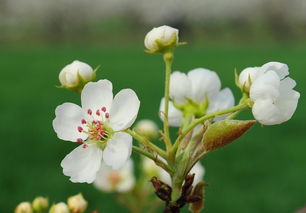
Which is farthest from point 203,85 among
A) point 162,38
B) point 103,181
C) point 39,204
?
point 103,181

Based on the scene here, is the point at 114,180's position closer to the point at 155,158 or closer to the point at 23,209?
the point at 23,209

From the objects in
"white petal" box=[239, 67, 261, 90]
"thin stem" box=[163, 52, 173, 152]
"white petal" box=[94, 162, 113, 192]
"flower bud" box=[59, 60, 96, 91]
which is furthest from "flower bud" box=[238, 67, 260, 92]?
"white petal" box=[94, 162, 113, 192]

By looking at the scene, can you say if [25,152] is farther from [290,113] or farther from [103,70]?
[103,70]

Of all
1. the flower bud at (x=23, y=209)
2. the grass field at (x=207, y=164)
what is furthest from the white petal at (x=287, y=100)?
the grass field at (x=207, y=164)

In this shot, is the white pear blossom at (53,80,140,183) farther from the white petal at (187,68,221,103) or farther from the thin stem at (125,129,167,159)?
the white petal at (187,68,221,103)

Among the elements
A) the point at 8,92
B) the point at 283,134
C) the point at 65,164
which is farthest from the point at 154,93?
the point at 65,164

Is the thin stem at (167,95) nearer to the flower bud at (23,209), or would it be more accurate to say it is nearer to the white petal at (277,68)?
the white petal at (277,68)
